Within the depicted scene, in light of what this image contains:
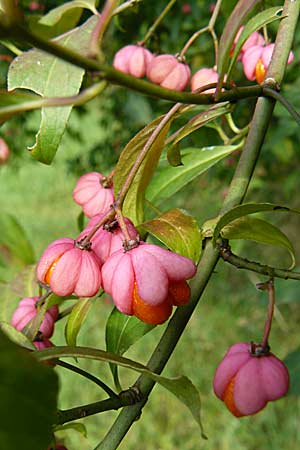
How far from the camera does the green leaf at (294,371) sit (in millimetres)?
1329

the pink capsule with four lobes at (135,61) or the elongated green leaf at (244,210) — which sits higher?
the pink capsule with four lobes at (135,61)


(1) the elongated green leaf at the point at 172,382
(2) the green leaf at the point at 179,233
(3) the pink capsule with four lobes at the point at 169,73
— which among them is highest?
(3) the pink capsule with four lobes at the point at 169,73

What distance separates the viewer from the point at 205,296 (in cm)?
346

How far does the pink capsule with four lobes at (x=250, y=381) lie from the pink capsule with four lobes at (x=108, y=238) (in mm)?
198

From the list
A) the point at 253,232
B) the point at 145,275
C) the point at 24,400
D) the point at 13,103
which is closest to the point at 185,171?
the point at 253,232

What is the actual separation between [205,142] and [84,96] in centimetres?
90

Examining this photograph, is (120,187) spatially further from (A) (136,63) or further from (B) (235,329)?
(B) (235,329)

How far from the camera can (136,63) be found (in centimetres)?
119

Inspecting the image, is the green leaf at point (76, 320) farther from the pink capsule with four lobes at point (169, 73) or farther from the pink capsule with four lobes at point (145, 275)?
the pink capsule with four lobes at point (169, 73)

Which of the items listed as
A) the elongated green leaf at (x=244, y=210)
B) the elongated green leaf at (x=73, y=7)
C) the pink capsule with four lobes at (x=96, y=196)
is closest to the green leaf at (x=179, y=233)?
the elongated green leaf at (x=244, y=210)

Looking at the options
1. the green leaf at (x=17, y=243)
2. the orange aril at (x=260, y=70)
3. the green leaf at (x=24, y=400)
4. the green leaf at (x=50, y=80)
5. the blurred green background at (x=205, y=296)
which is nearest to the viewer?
the green leaf at (x=24, y=400)

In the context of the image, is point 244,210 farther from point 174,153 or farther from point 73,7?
point 73,7

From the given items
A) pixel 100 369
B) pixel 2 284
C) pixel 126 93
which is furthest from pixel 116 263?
pixel 100 369

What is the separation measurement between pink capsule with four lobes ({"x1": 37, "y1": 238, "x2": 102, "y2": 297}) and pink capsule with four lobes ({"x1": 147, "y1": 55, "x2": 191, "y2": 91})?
1.31 feet
